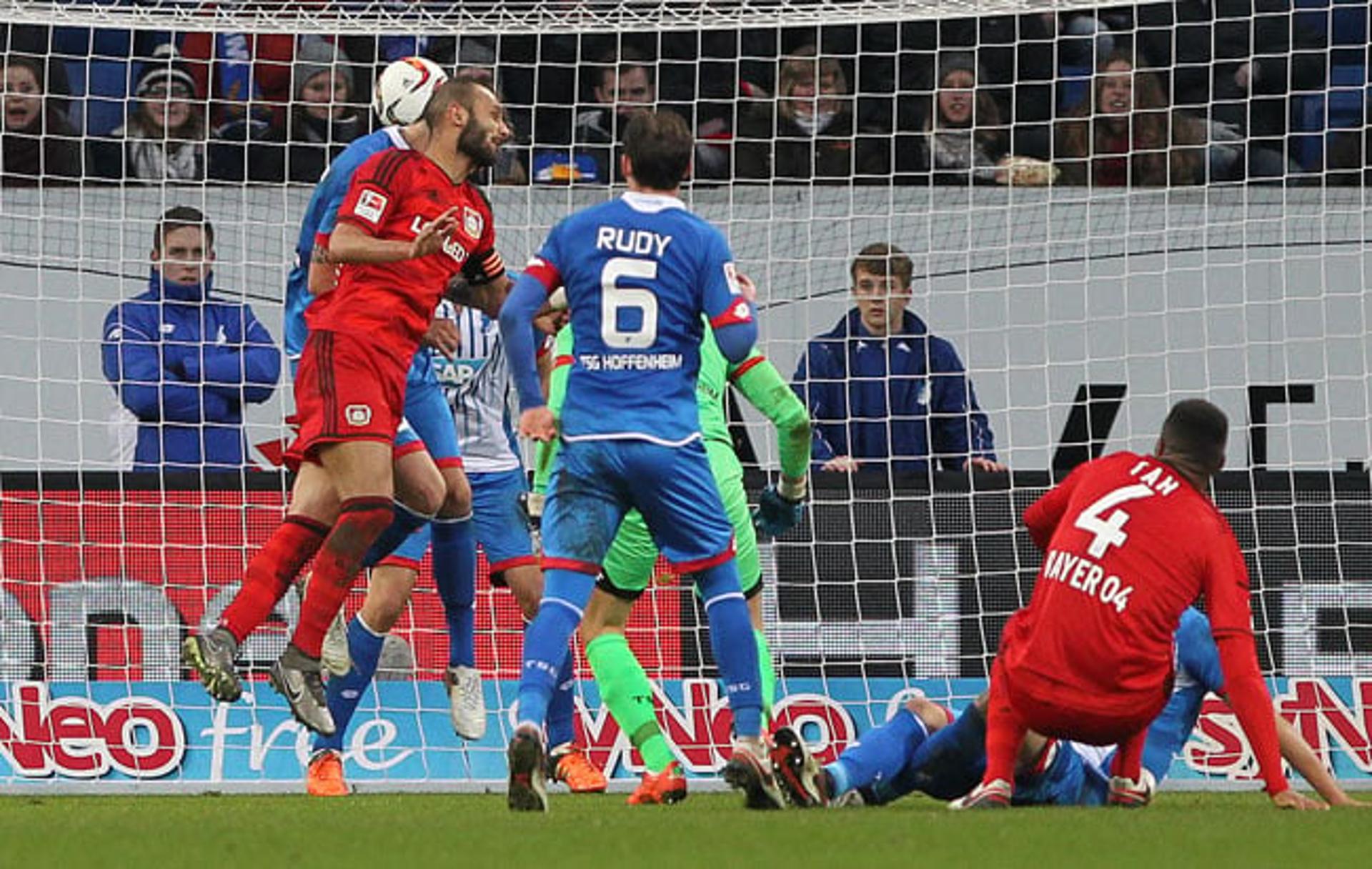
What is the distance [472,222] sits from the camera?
8.48m

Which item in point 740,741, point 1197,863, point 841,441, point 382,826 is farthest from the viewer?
point 841,441

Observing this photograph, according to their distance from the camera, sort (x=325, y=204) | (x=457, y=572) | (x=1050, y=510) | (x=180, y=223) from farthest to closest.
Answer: (x=180, y=223) < (x=457, y=572) < (x=325, y=204) < (x=1050, y=510)

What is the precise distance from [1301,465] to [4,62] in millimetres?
5923

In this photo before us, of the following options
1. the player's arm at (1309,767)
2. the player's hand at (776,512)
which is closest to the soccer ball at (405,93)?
the player's hand at (776,512)

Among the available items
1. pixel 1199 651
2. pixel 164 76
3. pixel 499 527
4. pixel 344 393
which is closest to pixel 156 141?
pixel 164 76

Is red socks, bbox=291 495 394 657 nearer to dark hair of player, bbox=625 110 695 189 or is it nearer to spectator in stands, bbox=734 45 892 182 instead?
dark hair of player, bbox=625 110 695 189

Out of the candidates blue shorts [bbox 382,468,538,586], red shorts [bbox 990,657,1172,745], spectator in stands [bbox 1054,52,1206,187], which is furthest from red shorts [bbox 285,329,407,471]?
spectator in stands [bbox 1054,52,1206,187]

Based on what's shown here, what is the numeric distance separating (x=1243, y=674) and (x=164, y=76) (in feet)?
21.6

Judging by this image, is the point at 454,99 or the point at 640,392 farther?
the point at 454,99

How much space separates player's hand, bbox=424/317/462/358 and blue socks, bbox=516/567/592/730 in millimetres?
1780

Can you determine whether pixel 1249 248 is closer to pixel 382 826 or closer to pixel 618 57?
pixel 618 57

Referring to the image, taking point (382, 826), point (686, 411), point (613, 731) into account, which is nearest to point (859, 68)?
point (613, 731)

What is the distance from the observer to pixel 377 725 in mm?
10938

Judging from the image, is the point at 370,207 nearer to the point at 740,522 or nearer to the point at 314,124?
the point at 740,522
